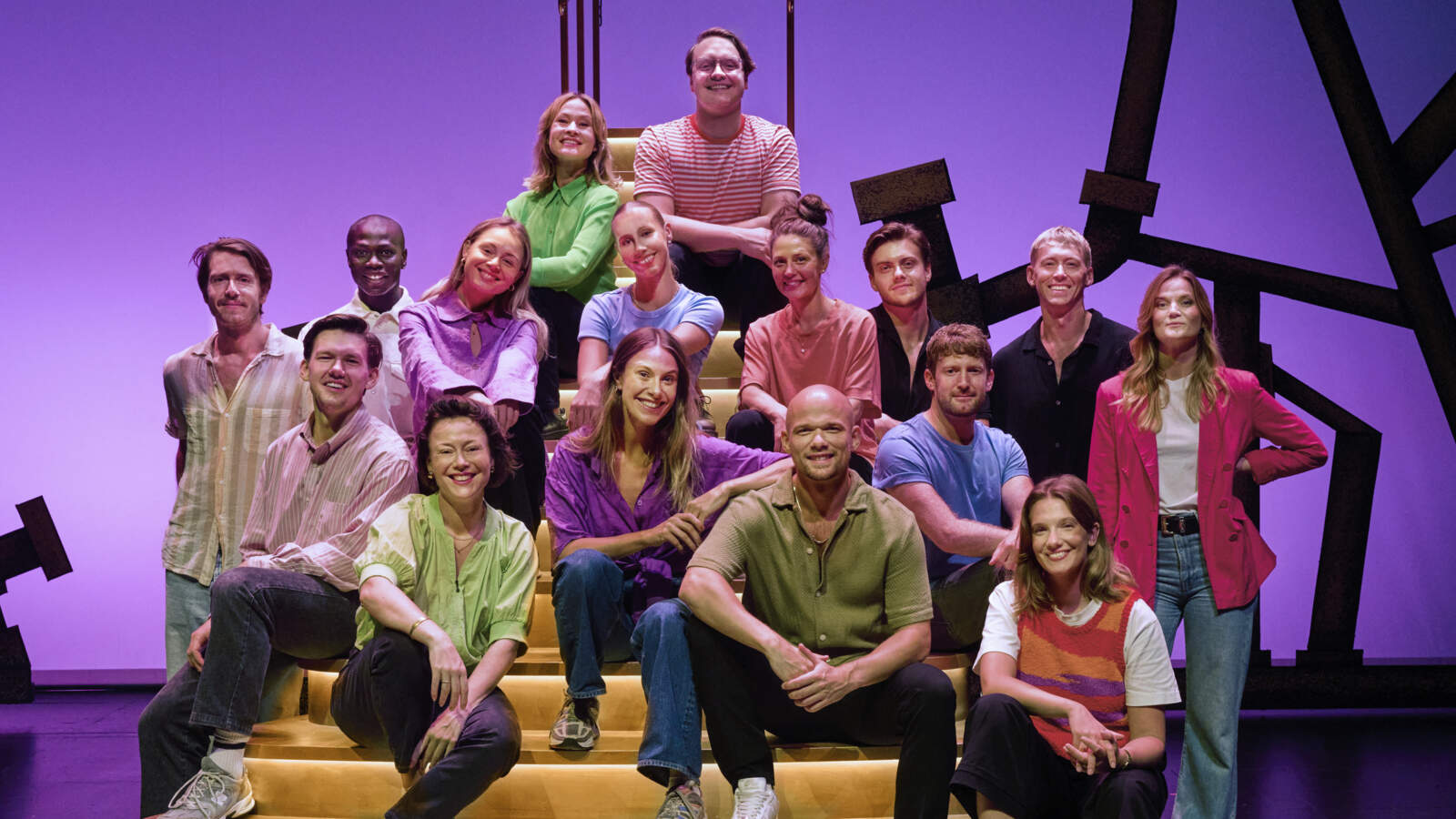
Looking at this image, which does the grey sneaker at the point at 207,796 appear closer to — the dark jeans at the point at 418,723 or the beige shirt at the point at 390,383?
the dark jeans at the point at 418,723

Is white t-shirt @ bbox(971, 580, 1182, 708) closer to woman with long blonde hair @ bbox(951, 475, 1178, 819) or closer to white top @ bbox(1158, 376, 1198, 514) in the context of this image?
woman with long blonde hair @ bbox(951, 475, 1178, 819)

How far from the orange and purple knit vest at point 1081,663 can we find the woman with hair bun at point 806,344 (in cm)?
95

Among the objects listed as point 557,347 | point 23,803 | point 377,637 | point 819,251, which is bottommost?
point 23,803

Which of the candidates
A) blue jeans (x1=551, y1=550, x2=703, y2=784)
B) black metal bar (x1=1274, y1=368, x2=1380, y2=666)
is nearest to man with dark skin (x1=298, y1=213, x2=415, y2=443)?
blue jeans (x1=551, y1=550, x2=703, y2=784)

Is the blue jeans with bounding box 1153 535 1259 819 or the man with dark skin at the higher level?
the man with dark skin

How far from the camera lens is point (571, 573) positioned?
103 inches

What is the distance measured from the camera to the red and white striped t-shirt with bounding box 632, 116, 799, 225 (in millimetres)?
4156

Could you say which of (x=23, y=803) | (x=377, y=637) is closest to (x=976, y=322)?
(x=377, y=637)

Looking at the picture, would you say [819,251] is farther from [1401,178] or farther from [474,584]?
[1401,178]

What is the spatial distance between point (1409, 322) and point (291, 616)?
3773mm

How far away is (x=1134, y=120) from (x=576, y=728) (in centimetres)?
313

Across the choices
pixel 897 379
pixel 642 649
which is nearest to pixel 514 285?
pixel 897 379

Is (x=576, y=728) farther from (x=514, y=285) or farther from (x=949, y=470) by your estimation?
(x=514, y=285)

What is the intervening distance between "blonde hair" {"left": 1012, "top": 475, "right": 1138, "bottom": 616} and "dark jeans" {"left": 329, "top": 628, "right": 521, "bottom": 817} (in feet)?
3.60
